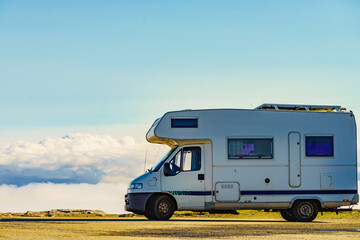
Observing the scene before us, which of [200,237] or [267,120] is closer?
[200,237]

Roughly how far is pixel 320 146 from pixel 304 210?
2093mm

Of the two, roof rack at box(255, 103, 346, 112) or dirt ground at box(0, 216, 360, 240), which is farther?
roof rack at box(255, 103, 346, 112)

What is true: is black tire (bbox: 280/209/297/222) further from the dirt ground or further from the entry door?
the dirt ground

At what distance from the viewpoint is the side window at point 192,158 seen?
19.8 metres

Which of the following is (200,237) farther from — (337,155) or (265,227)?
(337,155)

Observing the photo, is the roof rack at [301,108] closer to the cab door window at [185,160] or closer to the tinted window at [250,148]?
the tinted window at [250,148]

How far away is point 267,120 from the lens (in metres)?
20.2

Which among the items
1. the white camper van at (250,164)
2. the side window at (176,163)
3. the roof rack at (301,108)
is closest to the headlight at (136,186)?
the white camper van at (250,164)

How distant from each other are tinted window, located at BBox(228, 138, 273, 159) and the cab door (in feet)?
3.19

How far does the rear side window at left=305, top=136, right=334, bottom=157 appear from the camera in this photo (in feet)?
66.5

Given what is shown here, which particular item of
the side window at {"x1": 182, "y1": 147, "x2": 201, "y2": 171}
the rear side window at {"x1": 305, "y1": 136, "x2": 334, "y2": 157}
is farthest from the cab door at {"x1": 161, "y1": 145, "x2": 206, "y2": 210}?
the rear side window at {"x1": 305, "y1": 136, "x2": 334, "y2": 157}

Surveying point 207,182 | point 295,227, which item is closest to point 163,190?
point 207,182

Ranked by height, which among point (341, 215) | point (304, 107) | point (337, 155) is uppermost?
point (304, 107)

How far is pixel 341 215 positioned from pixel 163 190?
36.5 ft
